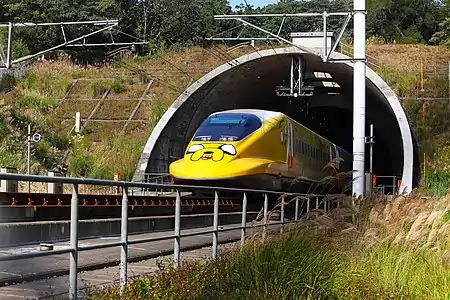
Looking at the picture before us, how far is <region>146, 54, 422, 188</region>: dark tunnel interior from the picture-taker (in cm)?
2947

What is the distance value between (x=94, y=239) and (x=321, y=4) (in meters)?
78.5

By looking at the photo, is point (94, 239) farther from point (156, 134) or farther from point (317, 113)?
point (317, 113)

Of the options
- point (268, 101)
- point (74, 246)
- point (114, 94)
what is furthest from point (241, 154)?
point (114, 94)

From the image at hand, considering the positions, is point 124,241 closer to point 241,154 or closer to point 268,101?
point 241,154

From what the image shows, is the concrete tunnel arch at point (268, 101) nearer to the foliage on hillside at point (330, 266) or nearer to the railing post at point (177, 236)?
the foliage on hillside at point (330, 266)

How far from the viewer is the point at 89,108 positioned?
38.1 metres

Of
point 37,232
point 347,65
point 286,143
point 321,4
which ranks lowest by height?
point 37,232

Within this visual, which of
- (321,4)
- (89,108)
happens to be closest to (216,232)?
(89,108)

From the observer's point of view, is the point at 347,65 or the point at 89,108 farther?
the point at 89,108

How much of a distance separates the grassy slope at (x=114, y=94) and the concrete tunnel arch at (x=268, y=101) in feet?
7.96

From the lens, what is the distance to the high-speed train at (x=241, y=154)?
18.9 meters

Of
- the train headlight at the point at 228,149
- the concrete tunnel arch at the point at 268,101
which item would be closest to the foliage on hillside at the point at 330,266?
the train headlight at the point at 228,149

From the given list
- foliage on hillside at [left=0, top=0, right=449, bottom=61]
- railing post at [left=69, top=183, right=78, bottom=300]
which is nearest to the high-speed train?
railing post at [left=69, top=183, right=78, bottom=300]

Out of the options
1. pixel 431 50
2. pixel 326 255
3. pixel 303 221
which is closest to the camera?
pixel 326 255
